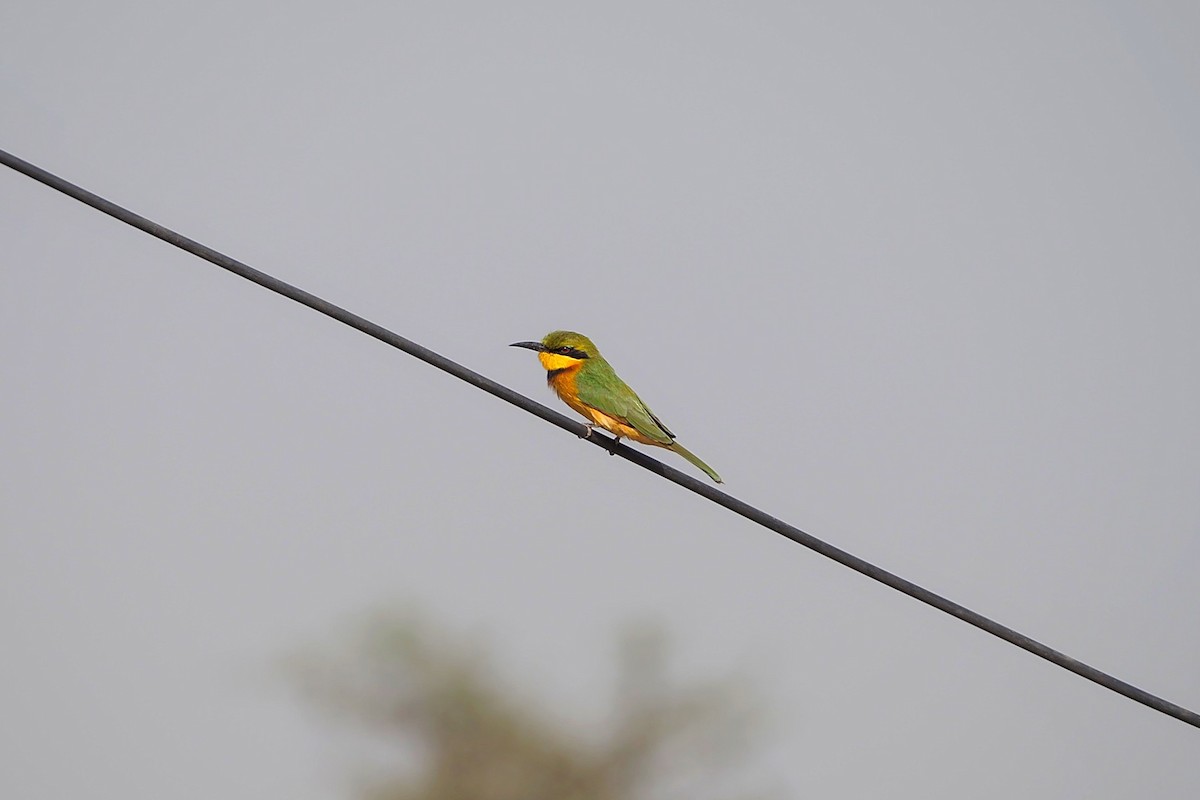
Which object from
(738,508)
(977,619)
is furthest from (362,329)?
(977,619)

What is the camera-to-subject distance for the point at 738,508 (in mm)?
3477

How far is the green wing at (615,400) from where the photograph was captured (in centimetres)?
501

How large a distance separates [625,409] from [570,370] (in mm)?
557

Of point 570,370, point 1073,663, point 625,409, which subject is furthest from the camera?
point 570,370

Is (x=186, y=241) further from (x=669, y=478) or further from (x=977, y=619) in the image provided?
(x=977, y=619)

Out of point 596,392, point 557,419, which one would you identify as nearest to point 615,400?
point 596,392

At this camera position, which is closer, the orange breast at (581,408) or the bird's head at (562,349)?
the orange breast at (581,408)

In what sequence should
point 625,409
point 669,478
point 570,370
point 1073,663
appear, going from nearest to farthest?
point 1073,663, point 669,478, point 625,409, point 570,370

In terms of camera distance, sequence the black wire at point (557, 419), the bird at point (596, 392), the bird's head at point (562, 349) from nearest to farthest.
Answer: the black wire at point (557, 419)
the bird at point (596, 392)
the bird's head at point (562, 349)

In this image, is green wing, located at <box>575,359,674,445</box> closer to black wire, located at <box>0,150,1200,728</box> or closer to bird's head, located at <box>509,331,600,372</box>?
bird's head, located at <box>509,331,600,372</box>

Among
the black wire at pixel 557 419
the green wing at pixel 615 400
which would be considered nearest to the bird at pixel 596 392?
the green wing at pixel 615 400

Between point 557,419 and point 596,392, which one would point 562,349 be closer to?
point 596,392

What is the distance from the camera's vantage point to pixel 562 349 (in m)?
5.75

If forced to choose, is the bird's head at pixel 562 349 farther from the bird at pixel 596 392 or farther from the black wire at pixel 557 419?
the black wire at pixel 557 419
